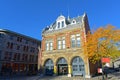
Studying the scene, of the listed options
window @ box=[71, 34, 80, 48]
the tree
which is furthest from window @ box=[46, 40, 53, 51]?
the tree

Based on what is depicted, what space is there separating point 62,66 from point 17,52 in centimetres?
2088

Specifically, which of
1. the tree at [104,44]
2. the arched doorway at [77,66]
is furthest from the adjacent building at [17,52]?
the tree at [104,44]

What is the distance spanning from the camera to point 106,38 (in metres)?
24.7

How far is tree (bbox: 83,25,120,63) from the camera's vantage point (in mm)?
23969

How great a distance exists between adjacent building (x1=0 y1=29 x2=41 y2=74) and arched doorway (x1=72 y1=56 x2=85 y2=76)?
2259 cm

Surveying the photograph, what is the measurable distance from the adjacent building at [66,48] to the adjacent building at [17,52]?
14.0 metres

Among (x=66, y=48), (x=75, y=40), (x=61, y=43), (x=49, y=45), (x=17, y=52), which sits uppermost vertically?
(x=75, y=40)

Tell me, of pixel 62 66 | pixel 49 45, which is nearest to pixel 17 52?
pixel 49 45

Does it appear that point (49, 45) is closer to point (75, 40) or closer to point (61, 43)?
point (61, 43)

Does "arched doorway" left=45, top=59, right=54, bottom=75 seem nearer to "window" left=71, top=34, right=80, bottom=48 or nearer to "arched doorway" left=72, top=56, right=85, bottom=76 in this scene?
"arched doorway" left=72, top=56, right=85, bottom=76

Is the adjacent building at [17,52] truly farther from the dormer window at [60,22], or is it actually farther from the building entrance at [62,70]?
the building entrance at [62,70]

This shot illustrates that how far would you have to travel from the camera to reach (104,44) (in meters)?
24.1

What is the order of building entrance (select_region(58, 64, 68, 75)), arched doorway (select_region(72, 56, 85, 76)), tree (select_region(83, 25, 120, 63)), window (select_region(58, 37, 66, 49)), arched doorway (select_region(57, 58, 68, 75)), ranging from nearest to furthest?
tree (select_region(83, 25, 120, 63)) → arched doorway (select_region(72, 56, 85, 76)) → arched doorway (select_region(57, 58, 68, 75)) → window (select_region(58, 37, 66, 49)) → building entrance (select_region(58, 64, 68, 75))

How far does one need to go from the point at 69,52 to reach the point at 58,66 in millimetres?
4596
